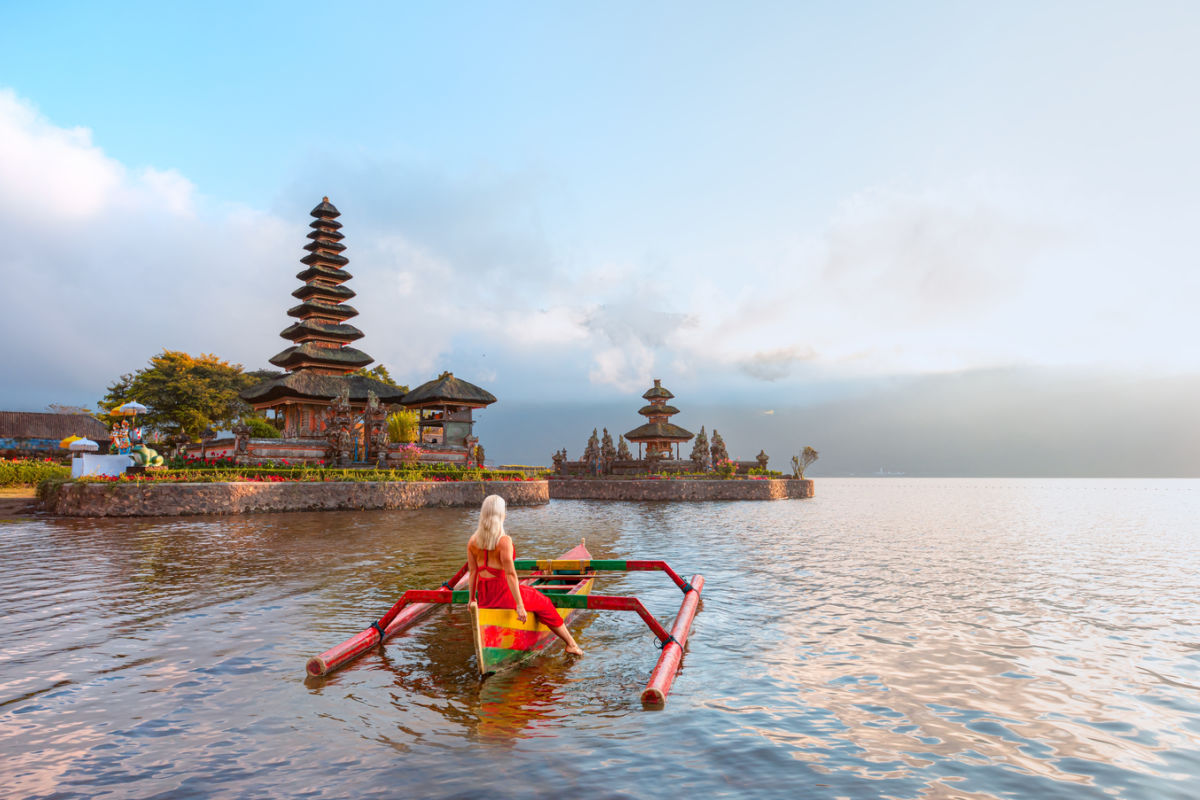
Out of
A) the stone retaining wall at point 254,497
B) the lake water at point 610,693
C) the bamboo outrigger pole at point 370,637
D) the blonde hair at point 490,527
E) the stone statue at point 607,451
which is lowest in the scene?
the lake water at point 610,693

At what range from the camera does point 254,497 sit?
27969mm

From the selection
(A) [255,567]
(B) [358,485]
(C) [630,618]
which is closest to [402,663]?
(C) [630,618]

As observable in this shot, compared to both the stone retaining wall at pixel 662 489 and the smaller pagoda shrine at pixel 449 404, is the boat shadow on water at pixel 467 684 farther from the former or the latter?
the stone retaining wall at pixel 662 489

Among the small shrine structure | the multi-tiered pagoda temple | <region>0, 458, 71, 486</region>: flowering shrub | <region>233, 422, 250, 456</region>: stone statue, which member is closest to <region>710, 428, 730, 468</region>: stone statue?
the small shrine structure

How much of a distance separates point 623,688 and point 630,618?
3567 mm

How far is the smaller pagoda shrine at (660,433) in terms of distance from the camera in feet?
186

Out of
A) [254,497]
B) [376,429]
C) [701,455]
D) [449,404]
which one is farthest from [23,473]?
[701,455]

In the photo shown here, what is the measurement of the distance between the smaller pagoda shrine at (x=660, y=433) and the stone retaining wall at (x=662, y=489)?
331 inches

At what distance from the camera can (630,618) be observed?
10.3 m

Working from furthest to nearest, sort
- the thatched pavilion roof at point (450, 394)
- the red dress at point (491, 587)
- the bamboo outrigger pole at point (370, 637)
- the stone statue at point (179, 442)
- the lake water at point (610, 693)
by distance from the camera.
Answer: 1. the thatched pavilion roof at point (450, 394)
2. the stone statue at point (179, 442)
3. the red dress at point (491, 587)
4. the bamboo outrigger pole at point (370, 637)
5. the lake water at point (610, 693)

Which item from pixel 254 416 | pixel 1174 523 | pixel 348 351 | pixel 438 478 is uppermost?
pixel 348 351

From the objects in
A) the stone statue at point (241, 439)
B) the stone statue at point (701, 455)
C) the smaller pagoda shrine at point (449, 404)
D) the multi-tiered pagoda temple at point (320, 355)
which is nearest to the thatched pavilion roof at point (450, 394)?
the smaller pagoda shrine at point (449, 404)

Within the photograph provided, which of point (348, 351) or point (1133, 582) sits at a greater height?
point (348, 351)

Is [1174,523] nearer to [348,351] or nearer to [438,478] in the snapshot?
[438,478]
